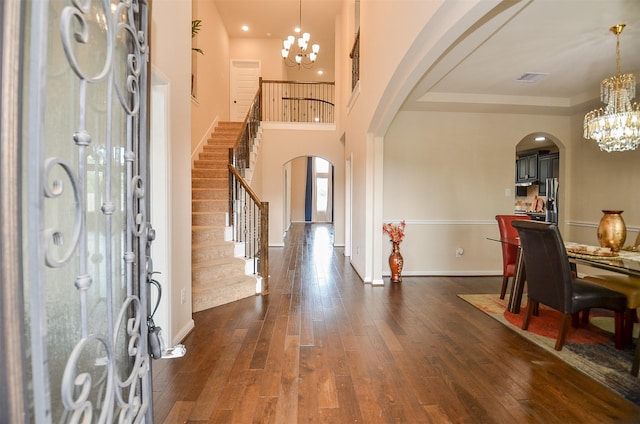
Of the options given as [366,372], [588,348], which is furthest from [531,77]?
[366,372]

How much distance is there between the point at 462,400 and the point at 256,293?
2.64m

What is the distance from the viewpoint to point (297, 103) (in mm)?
9641

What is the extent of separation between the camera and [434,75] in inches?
132

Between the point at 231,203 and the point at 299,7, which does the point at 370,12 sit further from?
the point at 299,7

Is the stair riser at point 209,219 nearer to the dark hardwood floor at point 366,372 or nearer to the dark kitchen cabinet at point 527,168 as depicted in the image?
the dark hardwood floor at point 366,372

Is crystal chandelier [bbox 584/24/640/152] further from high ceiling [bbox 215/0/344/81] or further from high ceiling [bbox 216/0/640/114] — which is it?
high ceiling [bbox 215/0/344/81]

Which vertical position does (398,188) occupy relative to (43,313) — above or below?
above

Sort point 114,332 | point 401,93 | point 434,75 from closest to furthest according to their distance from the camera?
point 114,332
point 401,93
point 434,75

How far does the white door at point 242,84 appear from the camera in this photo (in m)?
9.07

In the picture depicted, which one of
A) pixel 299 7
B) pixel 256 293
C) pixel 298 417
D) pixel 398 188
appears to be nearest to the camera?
pixel 298 417

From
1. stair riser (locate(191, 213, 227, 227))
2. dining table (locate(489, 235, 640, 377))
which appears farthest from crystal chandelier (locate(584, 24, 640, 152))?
stair riser (locate(191, 213, 227, 227))

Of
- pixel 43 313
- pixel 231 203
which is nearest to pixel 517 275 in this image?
pixel 231 203

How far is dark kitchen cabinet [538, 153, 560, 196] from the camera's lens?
7188mm

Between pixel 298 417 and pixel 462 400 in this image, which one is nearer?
pixel 298 417
